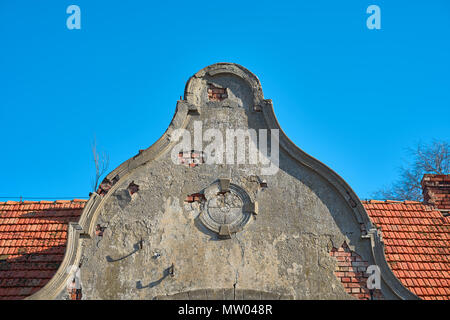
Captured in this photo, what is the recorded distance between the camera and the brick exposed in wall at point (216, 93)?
34.9 ft

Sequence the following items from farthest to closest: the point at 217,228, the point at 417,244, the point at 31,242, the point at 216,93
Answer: the point at 31,242 < the point at 417,244 < the point at 216,93 < the point at 217,228

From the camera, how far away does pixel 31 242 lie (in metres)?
11.3

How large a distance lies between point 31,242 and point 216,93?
175 inches

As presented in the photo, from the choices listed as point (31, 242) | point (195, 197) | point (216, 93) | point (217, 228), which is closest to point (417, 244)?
point (217, 228)

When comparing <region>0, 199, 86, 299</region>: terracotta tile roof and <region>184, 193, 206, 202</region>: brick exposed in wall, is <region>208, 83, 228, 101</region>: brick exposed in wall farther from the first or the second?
<region>0, 199, 86, 299</region>: terracotta tile roof

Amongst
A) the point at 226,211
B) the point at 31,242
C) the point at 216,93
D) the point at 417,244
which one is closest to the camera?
the point at 226,211

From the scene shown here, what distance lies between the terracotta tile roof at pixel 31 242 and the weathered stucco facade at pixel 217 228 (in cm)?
145

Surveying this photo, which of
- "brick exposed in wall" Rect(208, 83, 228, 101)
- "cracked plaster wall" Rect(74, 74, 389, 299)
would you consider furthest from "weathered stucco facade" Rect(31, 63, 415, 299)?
"brick exposed in wall" Rect(208, 83, 228, 101)

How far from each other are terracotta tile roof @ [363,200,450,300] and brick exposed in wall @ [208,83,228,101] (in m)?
3.84

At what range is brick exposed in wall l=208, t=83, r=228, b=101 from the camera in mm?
10648

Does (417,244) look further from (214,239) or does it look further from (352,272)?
(214,239)

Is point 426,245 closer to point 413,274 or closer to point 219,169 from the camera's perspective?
point 413,274
